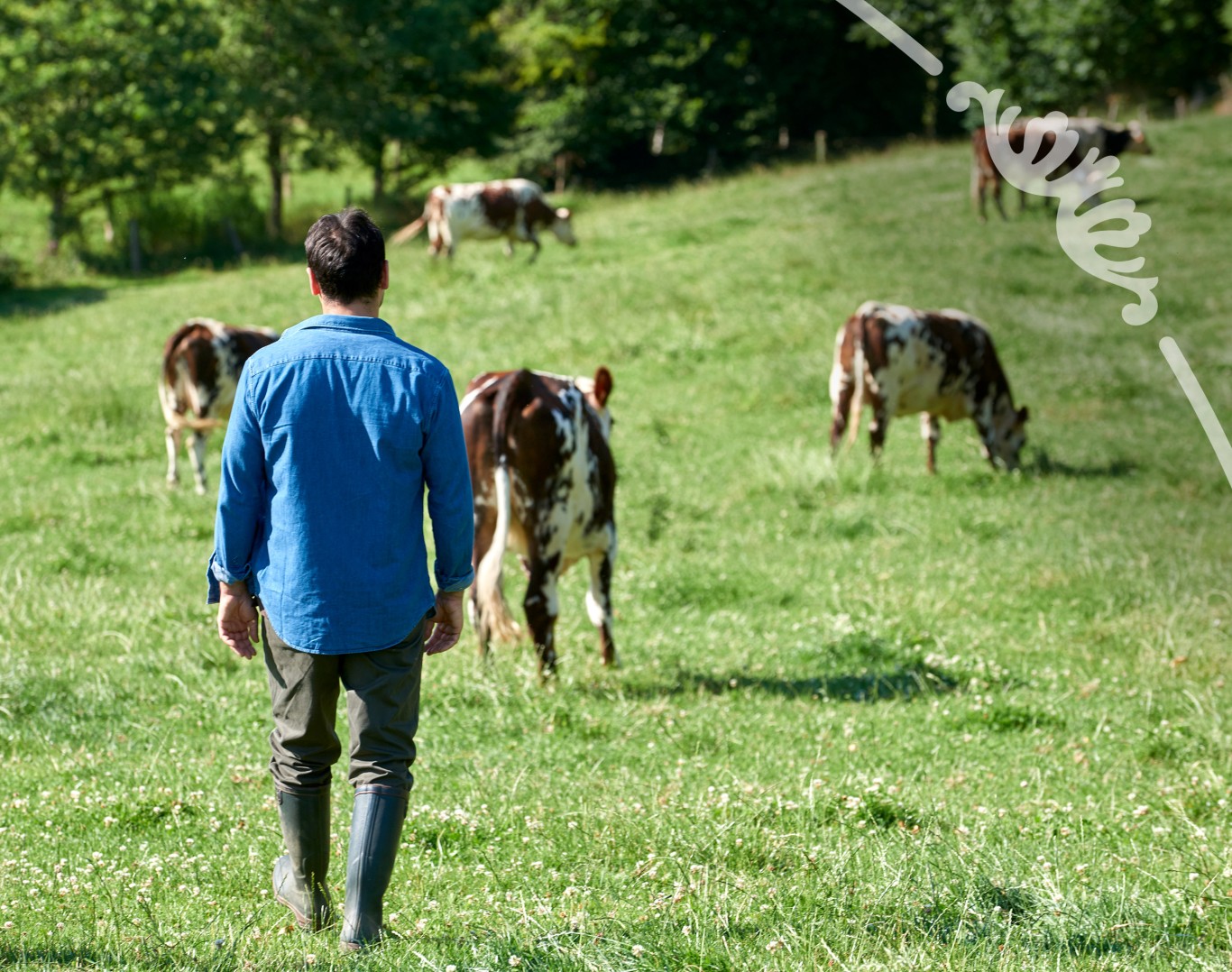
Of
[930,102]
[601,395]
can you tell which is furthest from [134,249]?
[930,102]

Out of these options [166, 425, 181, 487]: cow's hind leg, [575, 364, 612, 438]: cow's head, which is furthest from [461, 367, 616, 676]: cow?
[166, 425, 181, 487]: cow's hind leg

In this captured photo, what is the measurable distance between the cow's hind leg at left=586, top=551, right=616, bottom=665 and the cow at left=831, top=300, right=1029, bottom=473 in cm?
602

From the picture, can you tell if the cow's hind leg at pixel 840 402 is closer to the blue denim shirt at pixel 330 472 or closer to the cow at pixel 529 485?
the cow at pixel 529 485

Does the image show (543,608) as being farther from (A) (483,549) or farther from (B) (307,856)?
(B) (307,856)

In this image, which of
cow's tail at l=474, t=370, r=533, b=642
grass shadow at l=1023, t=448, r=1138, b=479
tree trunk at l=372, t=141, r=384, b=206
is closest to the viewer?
cow's tail at l=474, t=370, r=533, b=642

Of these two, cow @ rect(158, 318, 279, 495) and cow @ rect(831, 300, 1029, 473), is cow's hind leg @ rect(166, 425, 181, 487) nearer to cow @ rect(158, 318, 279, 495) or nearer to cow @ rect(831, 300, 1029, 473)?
cow @ rect(158, 318, 279, 495)

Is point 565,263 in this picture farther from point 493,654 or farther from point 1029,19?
point 1029,19

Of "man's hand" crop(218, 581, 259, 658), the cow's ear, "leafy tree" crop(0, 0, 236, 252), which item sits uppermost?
"leafy tree" crop(0, 0, 236, 252)

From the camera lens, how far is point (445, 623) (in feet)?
12.4

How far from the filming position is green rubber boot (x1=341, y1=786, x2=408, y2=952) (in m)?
3.38

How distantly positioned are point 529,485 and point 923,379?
23.7 feet

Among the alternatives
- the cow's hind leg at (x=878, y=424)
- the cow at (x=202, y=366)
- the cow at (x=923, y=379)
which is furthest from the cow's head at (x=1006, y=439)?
the cow at (x=202, y=366)

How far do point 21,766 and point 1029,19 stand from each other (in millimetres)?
44108

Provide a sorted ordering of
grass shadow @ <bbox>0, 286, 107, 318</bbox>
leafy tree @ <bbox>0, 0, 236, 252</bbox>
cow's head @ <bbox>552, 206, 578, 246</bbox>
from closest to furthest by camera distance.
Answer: grass shadow @ <bbox>0, 286, 107, 318</bbox> < cow's head @ <bbox>552, 206, 578, 246</bbox> < leafy tree @ <bbox>0, 0, 236, 252</bbox>
